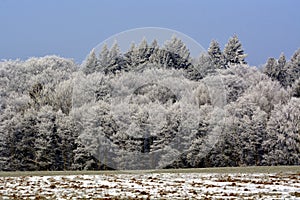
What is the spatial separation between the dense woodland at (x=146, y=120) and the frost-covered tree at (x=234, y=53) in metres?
25.0

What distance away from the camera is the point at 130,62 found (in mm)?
50281

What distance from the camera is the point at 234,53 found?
82.4 metres

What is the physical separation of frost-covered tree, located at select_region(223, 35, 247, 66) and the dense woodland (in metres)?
25.0

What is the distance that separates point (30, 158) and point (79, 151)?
5636 millimetres

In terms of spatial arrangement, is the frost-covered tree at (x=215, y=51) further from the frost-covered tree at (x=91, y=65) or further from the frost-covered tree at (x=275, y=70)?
the frost-covered tree at (x=91, y=65)

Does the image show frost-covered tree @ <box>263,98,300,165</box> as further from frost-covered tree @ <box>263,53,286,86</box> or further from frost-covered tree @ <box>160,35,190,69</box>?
frost-covered tree @ <box>263,53,286,86</box>

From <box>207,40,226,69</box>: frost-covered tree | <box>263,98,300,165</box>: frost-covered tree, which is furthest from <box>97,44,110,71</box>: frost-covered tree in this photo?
<box>207,40,226,69</box>: frost-covered tree

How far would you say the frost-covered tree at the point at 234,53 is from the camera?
268 ft

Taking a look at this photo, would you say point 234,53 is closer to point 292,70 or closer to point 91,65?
point 292,70

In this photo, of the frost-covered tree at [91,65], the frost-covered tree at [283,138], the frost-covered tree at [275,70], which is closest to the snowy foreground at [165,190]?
the frost-covered tree at [283,138]

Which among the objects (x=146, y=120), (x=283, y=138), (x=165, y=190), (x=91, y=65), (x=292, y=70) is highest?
(x=292, y=70)

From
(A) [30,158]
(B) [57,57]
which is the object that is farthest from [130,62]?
(B) [57,57]

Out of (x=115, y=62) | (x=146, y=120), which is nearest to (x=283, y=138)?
(x=146, y=120)

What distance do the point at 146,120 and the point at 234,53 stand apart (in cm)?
3889
